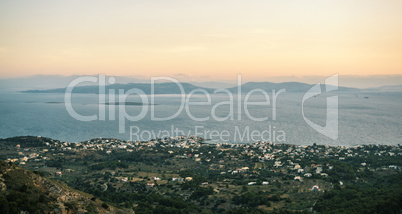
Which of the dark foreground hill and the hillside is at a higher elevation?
the dark foreground hill

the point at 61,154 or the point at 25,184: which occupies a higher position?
the point at 25,184

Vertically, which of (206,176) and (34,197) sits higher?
(34,197)

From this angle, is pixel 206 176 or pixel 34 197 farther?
pixel 206 176

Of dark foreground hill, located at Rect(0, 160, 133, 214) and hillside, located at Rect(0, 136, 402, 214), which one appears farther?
hillside, located at Rect(0, 136, 402, 214)

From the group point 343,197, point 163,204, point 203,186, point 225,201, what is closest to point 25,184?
point 163,204

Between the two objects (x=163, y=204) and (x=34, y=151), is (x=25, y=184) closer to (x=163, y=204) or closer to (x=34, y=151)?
(x=163, y=204)

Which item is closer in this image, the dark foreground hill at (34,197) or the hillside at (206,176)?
the dark foreground hill at (34,197)

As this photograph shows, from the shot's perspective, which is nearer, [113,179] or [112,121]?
[113,179]

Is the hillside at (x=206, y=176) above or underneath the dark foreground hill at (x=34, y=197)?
underneath
